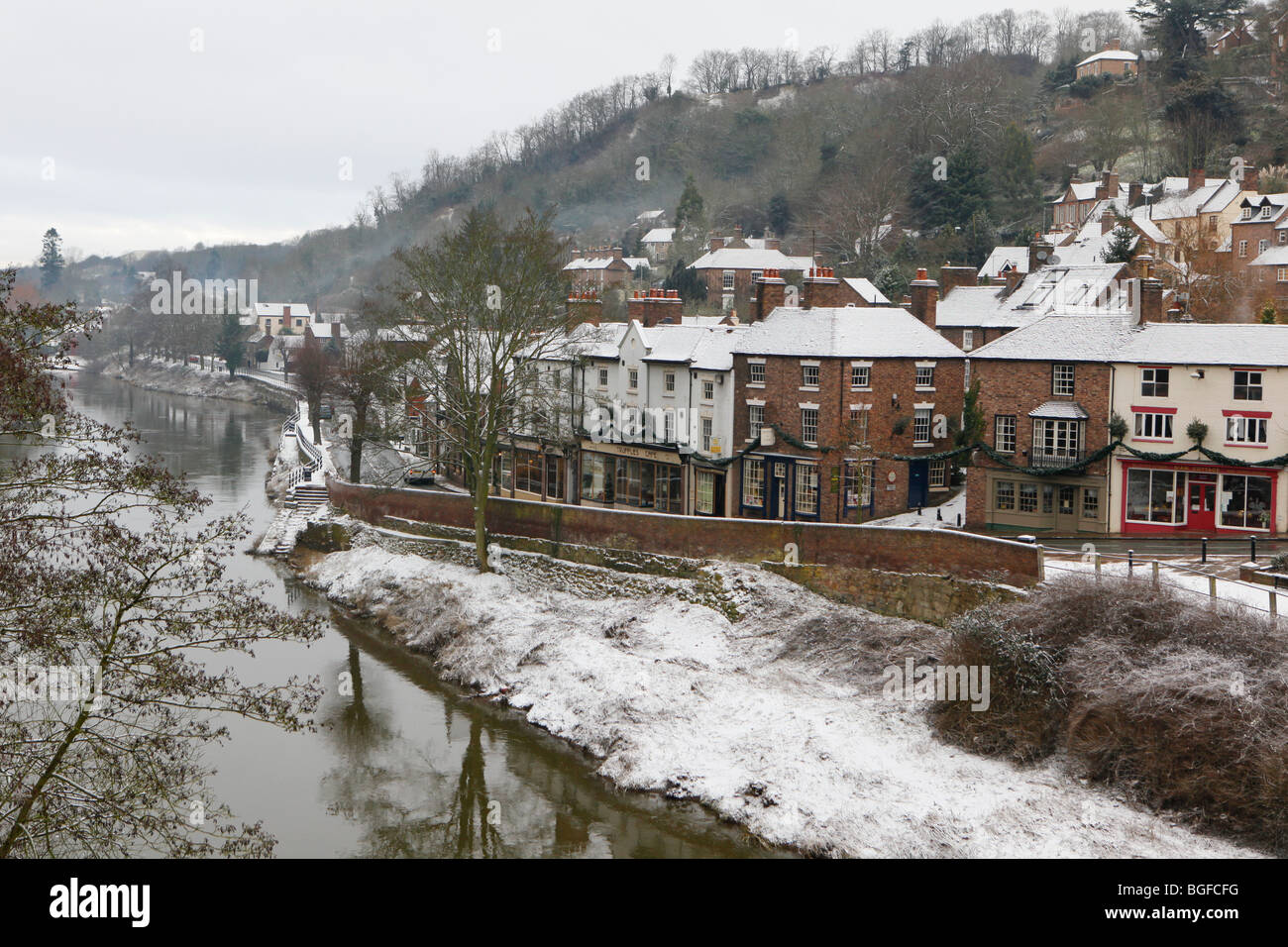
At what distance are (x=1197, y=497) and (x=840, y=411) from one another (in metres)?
9.98

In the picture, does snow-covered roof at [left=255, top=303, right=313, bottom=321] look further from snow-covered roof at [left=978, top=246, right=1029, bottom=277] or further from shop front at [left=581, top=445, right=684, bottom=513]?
shop front at [left=581, top=445, right=684, bottom=513]

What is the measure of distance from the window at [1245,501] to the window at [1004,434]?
543 centimetres

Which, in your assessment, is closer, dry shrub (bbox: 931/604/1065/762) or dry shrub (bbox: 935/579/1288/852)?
dry shrub (bbox: 935/579/1288/852)

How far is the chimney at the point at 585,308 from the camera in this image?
41.2 metres

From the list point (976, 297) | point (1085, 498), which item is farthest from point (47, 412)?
point (976, 297)

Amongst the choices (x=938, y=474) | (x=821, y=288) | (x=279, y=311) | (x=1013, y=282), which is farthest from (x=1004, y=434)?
(x=279, y=311)

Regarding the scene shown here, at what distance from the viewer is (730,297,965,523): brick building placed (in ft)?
115

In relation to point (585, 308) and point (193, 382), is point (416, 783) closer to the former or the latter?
point (585, 308)

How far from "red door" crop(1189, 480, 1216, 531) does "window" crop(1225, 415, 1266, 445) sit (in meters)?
1.34

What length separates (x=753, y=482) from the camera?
3688 centimetres

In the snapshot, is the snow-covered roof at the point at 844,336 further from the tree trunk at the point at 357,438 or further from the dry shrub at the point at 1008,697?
the tree trunk at the point at 357,438

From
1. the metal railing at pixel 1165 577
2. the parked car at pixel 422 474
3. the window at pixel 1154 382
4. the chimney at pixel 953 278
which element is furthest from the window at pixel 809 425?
the chimney at pixel 953 278

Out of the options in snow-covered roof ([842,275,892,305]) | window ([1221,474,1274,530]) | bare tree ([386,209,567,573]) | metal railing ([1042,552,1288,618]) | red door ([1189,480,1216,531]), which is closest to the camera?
metal railing ([1042,552,1288,618])

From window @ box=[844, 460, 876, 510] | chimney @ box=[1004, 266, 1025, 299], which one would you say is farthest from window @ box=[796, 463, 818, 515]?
chimney @ box=[1004, 266, 1025, 299]
